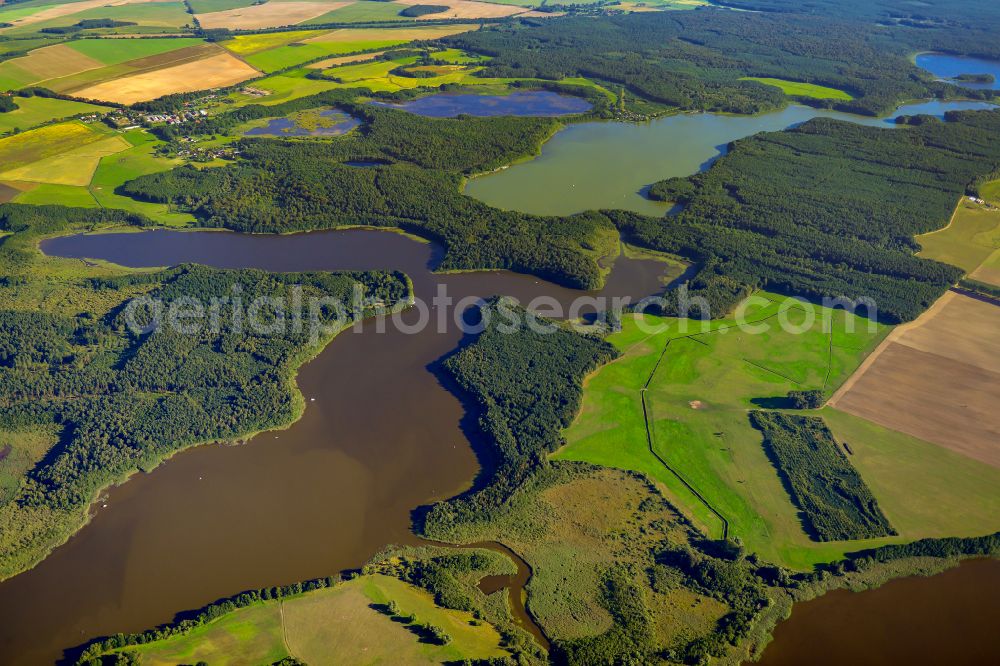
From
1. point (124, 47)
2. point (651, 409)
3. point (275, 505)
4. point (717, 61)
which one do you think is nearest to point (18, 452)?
point (275, 505)

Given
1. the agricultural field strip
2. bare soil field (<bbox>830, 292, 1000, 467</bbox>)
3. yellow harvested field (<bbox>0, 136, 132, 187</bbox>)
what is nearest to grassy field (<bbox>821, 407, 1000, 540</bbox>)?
bare soil field (<bbox>830, 292, 1000, 467</bbox>)

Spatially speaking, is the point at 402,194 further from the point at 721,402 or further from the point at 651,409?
the point at 721,402

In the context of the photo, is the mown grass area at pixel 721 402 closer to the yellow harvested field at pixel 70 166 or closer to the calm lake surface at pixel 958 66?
the yellow harvested field at pixel 70 166

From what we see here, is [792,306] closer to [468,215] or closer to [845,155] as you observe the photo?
[468,215]

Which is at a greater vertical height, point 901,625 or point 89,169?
point 89,169

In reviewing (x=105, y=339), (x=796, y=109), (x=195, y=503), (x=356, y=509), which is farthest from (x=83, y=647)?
(x=796, y=109)

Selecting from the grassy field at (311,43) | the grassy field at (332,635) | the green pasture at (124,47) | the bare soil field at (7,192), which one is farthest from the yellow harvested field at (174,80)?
the grassy field at (332,635)
